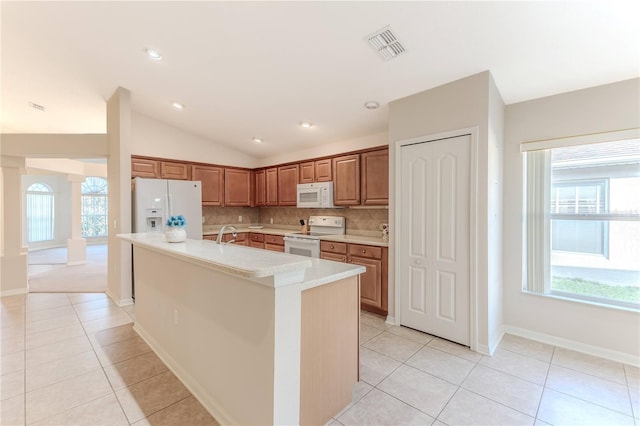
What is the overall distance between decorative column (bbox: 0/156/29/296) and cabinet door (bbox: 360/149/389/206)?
5462 millimetres

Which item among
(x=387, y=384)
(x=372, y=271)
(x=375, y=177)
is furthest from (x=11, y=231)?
(x=387, y=384)

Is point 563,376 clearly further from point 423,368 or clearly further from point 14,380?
point 14,380

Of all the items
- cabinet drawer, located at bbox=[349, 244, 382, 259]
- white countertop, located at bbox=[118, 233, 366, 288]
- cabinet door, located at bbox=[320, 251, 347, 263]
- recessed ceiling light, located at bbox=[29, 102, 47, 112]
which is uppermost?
recessed ceiling light, located at bbox=[29, 102, 47, 112]

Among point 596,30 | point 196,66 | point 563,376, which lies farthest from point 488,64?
point 196,66

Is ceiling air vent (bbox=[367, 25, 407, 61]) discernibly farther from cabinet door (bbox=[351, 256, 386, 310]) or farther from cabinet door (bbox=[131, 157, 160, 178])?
cabinet door (bbox=[131, 157, 160, 178])

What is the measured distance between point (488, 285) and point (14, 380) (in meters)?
4.13

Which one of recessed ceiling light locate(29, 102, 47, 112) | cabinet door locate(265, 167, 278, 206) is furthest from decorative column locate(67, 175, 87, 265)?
cabinet door locate(265, 167, 278, 206)

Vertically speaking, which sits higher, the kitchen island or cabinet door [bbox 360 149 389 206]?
Answer: cabinet door [bbox 360 149 389 206]

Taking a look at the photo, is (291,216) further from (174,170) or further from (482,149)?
(482,149)

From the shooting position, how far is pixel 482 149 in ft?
8.53

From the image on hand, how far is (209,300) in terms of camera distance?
1923 millimetres

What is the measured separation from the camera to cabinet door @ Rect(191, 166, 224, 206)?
17.0 ft

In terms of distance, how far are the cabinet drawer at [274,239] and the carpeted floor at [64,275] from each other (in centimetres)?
288

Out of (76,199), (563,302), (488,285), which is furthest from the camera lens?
(76,199)
